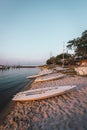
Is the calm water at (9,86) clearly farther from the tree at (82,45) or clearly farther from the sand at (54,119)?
the tree at (82,45)

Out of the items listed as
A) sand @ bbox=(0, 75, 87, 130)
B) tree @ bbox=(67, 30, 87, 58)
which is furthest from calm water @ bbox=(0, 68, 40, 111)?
tree @ bbox=(67, 30, 87, 58)

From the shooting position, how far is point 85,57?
64.9 m

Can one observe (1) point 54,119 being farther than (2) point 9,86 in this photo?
No

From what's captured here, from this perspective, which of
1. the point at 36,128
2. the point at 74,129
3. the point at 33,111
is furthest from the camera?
the point at 33,111

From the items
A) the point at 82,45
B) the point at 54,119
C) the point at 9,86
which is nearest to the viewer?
the point at 54,119

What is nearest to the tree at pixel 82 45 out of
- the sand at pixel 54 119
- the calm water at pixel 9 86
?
the calm water at pixel 9 86

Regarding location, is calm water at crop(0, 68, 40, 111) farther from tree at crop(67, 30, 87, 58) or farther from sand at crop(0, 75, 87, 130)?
tree at crop(67, 30, 87, 58)

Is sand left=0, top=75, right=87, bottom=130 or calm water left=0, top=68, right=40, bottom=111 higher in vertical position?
sand left=0, top=75, right=87, bottom=130

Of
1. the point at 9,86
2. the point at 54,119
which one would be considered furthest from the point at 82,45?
the point at 54,119

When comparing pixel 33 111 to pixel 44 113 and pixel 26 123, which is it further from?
pixel 26 123

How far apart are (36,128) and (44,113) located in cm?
178

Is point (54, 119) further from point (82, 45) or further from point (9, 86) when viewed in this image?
point (82, 45)

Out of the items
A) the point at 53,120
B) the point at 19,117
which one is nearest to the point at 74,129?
the point at 53,120

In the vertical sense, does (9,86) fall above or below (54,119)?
below
